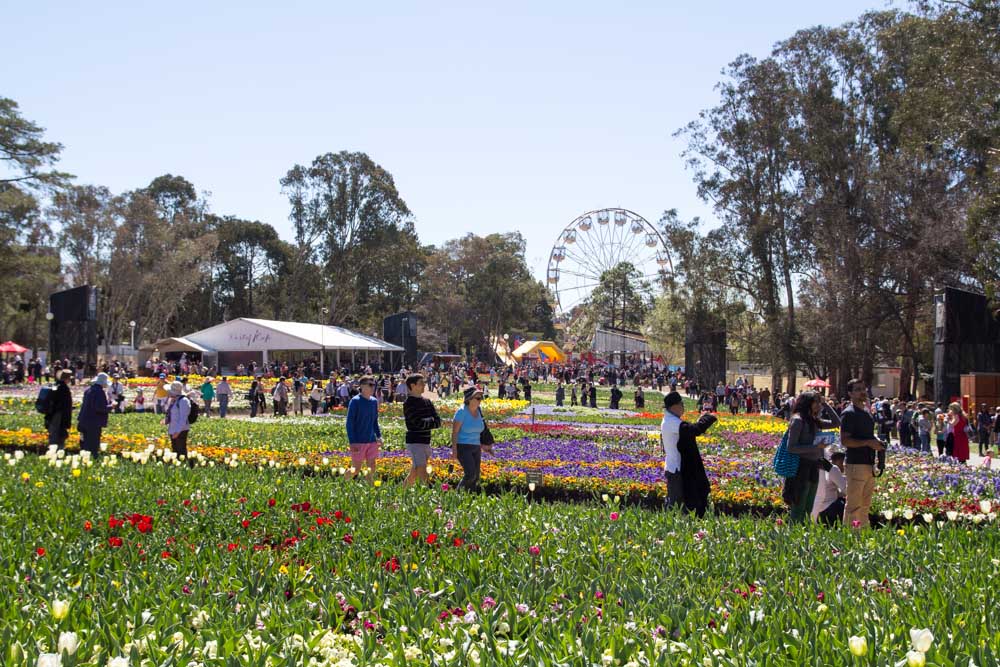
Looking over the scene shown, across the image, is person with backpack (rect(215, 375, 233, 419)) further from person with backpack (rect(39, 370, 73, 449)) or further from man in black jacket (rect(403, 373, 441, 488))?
man in black jacket (rect(403, 373, 441, 488))

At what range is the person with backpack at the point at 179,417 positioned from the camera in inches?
507

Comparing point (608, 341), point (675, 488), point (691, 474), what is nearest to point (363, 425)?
point (675, 488)

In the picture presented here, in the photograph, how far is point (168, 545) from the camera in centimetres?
569

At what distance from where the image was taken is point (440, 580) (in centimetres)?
499

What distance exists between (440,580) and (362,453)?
235 inches

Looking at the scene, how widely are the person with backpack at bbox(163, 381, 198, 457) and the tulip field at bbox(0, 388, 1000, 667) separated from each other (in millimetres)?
3465

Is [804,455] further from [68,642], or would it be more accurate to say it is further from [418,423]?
[68,642]

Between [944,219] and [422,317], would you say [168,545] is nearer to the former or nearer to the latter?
[944,219]

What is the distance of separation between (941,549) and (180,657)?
189 inches

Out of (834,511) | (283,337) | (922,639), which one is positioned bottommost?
(834,511)

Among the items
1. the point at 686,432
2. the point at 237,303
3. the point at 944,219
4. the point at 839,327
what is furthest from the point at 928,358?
the point at 237,303

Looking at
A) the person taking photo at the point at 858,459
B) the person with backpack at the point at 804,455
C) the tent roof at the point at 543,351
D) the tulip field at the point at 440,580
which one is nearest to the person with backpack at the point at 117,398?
the tulip field at the point at 440,580

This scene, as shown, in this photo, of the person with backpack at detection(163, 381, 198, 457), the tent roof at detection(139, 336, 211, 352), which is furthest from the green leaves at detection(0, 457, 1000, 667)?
the tent roof at detection(139, 336, 211, 352)

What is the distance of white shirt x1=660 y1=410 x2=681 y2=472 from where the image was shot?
8242 mm
